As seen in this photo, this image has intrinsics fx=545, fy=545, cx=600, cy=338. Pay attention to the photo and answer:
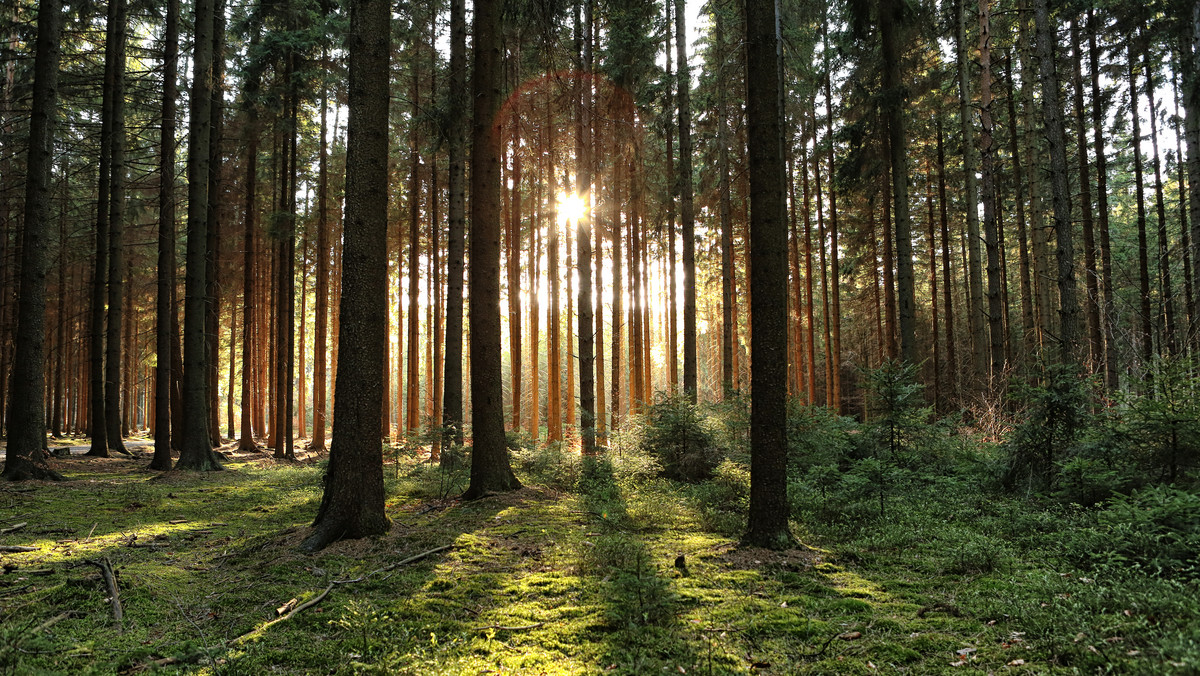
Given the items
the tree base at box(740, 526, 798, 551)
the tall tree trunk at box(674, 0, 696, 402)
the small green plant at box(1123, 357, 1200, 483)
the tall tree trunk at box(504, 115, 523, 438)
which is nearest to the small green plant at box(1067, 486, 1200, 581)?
the small green plant at box(1123, 357, 1200, 483)

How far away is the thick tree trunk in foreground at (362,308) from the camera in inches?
241

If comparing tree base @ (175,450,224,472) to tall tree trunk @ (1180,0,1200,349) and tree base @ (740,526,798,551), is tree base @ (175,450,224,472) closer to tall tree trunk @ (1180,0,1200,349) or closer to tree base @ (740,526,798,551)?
tree base @ (740,526,798,551)

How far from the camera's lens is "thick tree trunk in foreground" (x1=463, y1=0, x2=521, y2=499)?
343 inches

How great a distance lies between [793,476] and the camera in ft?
28.8

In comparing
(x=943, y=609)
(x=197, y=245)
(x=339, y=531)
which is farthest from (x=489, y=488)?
(x=197, y=245)

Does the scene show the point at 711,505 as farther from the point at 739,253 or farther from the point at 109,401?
the point at 739,253

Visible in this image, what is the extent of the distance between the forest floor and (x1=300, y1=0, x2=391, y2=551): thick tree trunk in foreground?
50 cm

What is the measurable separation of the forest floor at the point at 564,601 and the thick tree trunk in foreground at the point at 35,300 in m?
3.28

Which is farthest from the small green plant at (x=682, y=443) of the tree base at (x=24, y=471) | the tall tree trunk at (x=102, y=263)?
the tall tree trunk at (x=102, y=263)

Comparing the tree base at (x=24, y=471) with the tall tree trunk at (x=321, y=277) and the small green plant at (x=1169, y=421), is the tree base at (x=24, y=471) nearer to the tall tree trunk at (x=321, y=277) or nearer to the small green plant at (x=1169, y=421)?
the tall tree trunk at (x=321, y=277)

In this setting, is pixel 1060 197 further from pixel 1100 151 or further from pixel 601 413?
pixel 601 413

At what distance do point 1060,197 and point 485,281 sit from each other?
33.1ft

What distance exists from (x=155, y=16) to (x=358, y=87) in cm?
1424

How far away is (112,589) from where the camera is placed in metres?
4.27
